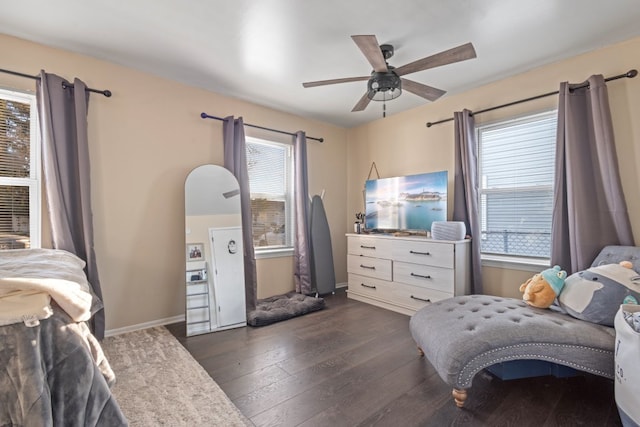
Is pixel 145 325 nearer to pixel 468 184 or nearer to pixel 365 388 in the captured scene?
pixel 365 388

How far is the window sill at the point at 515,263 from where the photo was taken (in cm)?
270

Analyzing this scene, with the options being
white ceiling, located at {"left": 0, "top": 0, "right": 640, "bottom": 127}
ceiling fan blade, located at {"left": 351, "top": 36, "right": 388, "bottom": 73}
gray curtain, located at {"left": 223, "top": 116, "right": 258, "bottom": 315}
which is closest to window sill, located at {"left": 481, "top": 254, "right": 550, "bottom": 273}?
white ceiling, located at {"left": 0, "top": 0, "right": 640, "bottom": 127}

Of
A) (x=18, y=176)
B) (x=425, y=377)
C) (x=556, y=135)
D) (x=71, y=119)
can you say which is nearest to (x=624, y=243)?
(x=556, y=135)

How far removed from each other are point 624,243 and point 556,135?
0.98m

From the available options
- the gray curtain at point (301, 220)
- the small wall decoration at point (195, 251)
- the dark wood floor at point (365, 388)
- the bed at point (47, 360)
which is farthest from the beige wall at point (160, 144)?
the bed at point (47, 360)

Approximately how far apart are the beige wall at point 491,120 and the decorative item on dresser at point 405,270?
0.46 metres

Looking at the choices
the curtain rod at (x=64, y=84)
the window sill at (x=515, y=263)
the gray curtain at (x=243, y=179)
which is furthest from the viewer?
the gray curtain at (x=243, y=179)

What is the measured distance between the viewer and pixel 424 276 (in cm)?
306

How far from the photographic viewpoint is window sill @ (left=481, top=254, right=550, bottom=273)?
2.70 meters

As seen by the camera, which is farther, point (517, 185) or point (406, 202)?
point (406, 202)

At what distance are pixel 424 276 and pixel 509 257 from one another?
0.85 meters

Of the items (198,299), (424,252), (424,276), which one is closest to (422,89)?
(424,252)

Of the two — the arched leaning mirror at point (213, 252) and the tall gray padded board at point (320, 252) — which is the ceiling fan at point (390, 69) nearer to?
the arched leaning mirror at point (213, 252)

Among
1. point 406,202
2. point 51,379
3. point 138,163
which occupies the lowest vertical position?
point 51,379
